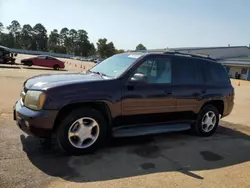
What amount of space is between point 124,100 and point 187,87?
1636 millimetres

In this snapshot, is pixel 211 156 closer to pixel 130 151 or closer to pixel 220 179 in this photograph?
pixel 220 179

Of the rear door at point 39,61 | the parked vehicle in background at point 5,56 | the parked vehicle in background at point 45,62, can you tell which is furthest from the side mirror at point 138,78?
the rear door at point 39,61

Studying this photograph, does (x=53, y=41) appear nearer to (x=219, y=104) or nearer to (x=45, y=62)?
(x=45, y=62)

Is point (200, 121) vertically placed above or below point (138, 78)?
below

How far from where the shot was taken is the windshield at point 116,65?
15.9 feet

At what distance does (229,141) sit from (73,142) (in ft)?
12.0

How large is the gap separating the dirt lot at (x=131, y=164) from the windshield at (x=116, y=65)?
139cm

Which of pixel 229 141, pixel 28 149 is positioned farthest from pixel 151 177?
pixel 229 141

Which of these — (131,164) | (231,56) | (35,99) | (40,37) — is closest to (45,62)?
(35,99)

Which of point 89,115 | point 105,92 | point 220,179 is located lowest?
point 220,179

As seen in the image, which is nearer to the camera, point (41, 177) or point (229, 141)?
point (41, 177)

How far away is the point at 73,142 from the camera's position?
14.0 feet

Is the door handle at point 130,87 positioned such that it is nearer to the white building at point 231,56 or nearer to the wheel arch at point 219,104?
the wheel arch at point 219,104

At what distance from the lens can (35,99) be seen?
13.1ft
